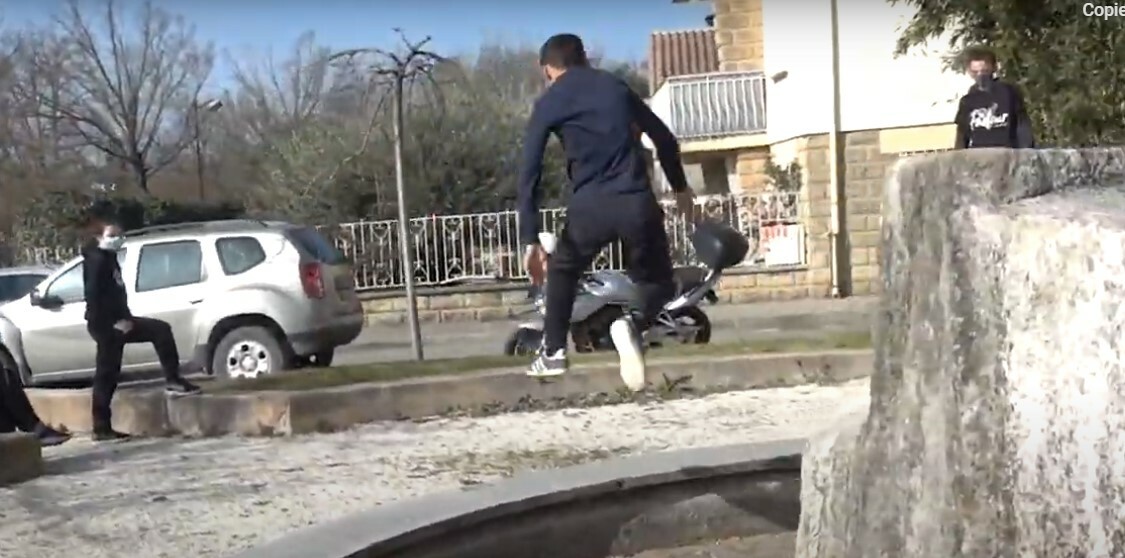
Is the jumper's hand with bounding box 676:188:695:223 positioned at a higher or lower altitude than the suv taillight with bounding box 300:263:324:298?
higher

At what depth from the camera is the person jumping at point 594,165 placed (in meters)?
5.01

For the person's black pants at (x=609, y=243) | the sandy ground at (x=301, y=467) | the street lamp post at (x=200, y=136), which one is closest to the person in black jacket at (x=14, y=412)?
the sandy ground at (x=301, y=467)

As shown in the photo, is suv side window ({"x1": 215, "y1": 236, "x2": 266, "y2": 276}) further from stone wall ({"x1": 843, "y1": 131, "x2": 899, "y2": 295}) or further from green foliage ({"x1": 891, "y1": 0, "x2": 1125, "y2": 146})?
stone wall ({"x1": 843, "y1": 131, "x2": 899, "y2": 295})

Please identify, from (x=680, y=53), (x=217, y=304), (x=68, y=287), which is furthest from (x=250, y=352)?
(x=680, y=53)

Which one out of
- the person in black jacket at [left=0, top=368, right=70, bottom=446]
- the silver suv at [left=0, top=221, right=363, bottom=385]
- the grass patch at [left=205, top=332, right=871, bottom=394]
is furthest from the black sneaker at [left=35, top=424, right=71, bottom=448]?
the silver suv at [left=0, top=221, right=363, bottom=385]

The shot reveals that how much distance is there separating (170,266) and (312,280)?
1.50 metres

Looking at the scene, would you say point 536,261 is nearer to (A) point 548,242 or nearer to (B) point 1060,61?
(A) point 548,242

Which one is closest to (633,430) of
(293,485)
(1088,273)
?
(293,485)

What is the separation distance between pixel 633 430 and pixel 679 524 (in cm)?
276

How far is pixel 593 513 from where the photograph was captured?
17.4 feet

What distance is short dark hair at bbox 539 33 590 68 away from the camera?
507 centimetres

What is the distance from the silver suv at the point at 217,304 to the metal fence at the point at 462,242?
815 cm

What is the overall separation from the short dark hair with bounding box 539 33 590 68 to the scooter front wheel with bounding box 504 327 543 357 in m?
7.33

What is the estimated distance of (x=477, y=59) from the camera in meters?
42.6
